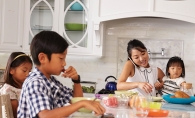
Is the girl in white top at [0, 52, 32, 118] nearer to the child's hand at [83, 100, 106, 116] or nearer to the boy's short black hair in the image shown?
the boy's short black hair

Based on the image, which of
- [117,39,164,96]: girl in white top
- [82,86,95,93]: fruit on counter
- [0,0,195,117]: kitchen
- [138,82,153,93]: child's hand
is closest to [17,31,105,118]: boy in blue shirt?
[138,82,153,93]: child's hand

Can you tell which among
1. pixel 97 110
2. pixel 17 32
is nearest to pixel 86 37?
pixel 17 32

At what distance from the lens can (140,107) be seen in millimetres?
1653

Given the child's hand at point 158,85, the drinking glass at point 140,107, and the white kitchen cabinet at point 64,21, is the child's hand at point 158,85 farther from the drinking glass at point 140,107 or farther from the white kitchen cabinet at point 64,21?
the white kitchen cabinet at point 64,21

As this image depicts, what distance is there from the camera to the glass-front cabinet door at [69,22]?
3.77 m

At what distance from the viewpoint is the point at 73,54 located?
3764 mm

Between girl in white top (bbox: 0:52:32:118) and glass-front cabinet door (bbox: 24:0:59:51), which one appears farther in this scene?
glass-front cabinet door (bbox: 24:0:59:51)

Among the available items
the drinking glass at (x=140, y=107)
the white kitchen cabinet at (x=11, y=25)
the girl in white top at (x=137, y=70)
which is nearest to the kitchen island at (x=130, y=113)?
the drinking glass at (x=140, y=107)

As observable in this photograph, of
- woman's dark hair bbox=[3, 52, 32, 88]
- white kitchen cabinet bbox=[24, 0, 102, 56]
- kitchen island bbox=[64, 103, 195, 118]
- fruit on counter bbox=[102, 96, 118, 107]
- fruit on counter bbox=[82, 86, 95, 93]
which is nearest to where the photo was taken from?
kitchen island bbox=[64, 103, 195, 118]

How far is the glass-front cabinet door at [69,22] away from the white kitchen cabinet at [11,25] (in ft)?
0.28

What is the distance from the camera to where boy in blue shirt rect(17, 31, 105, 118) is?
1416 millimetres

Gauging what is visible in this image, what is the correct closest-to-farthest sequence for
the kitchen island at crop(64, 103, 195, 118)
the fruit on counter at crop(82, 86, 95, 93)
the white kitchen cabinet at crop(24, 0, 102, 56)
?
the kitchen island at crop(64, 103, 195, 118) → the fruit on counter at crop(82, 86, 95, 93) → the white kitchen cabinet at crop(24, 0, 102, 56)

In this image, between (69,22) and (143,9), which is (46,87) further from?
(69,22)

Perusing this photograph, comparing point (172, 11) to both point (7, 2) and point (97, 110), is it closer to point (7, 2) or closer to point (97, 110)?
point (7, 2)
